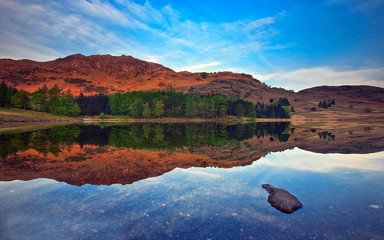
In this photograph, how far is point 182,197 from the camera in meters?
20.6

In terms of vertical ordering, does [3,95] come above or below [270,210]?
above

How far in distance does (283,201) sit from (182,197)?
7776 mm

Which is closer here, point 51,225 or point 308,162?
point 51,225

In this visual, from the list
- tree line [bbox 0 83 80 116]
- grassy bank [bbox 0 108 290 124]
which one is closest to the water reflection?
grassy bank [bbox 0 108 290 124]

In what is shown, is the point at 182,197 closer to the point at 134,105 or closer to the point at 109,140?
the point at 109,140

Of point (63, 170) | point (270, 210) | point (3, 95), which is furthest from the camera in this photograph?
point (3, 95)

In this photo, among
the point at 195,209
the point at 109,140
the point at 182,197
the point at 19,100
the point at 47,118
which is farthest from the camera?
the point at 47,118

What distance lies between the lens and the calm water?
14562 millimetres

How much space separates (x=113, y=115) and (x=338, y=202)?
181m

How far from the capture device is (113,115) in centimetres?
18700

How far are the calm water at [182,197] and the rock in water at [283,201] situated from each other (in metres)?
0.48

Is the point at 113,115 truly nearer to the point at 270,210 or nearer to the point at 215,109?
the point at 215,109

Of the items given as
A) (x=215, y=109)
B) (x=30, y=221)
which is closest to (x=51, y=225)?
(x=30, y=221)

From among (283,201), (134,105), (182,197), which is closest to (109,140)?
(182,197)
